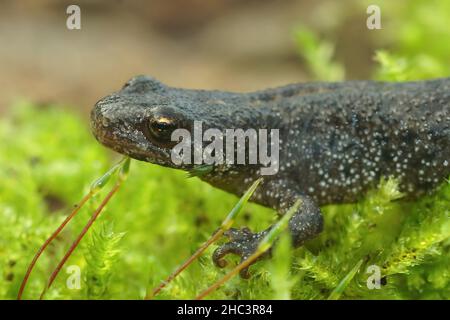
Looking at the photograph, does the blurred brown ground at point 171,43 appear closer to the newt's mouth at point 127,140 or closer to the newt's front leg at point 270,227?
the newt's mouth at point 127,140

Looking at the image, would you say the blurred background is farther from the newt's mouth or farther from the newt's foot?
the newt's foot

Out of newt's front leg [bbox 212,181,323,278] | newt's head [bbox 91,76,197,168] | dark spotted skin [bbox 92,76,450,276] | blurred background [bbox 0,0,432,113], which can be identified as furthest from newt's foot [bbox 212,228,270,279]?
blurred background [bbox 0,0,432,113]

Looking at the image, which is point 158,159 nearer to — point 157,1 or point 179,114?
point 179,114

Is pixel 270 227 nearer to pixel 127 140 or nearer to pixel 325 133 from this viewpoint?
pixel 325 133

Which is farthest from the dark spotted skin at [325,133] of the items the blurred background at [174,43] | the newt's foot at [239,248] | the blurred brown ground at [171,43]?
the blurred brown ground at [171,43]

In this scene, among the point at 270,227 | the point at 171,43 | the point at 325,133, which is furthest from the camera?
the point at 171,43

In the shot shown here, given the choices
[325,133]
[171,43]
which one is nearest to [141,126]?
[325,133]
